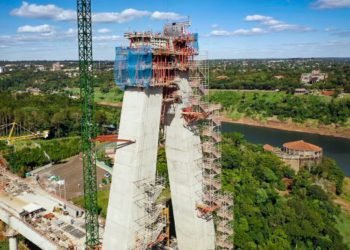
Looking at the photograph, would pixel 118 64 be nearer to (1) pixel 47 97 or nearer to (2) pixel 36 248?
(2) pixel 36 248

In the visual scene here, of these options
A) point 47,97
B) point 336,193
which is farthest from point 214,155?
point 47,97

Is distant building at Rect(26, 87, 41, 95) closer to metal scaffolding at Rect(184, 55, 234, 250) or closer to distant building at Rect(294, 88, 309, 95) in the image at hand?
distant building at Rect(294, 88, 309, 95)

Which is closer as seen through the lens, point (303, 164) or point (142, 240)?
point (142, 240)

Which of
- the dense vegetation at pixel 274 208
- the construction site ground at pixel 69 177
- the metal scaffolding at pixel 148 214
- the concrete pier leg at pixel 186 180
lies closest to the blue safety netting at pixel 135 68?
the concrete pier leg at pixel 186 180

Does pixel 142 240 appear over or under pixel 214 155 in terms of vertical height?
under

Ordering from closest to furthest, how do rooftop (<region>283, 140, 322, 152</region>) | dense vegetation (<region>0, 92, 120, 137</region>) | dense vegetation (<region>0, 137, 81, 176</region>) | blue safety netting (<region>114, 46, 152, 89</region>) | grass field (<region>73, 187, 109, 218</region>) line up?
blue safety netting (<region>114, 46, 152, 89</region>)
grass field (<region>73, 187, 109, 218</region>)
dense vegetation (<region>0, 137, 81, 176</region>)
rooftop (<region>283, 140, 322, 152</region>)
dense vegetation (<region>0, 92, 120, 137</region>)

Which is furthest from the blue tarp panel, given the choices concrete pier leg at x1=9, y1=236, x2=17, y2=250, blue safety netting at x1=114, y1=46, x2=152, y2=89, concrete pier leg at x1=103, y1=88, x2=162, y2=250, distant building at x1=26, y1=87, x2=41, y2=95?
distant building at x1=26, y1=87, x2=41, y2=95

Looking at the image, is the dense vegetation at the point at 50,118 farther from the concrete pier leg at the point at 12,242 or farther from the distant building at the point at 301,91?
the distant building at the point at 301,91
